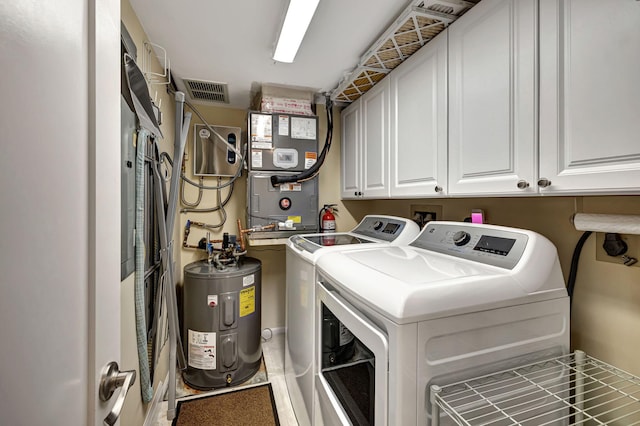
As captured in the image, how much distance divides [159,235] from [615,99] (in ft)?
6.72

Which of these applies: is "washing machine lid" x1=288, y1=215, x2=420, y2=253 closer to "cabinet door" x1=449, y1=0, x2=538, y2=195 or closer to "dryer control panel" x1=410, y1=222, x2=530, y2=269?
"dryer control panel" x1=410, y1=222, x2=530, y2=269

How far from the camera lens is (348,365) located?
43.3 inches

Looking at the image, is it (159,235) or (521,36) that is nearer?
(521,36)

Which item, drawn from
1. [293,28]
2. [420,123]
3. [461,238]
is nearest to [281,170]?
[293,28]

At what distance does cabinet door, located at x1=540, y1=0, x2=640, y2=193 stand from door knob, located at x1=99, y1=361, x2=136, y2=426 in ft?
4.32

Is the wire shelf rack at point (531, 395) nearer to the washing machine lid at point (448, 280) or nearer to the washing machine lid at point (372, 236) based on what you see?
the washing machine lid at point (448, 280)

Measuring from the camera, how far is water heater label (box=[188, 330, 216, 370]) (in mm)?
1961

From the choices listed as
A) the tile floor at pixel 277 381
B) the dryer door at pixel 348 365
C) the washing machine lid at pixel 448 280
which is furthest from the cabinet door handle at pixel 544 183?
the tile floor at pixel 277 381

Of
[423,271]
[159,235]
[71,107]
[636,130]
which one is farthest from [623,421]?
[159,235]

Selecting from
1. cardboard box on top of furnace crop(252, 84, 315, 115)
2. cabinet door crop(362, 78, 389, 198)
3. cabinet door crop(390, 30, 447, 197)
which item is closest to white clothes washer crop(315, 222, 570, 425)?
cabinet door crop(390, 30, 447, 197)

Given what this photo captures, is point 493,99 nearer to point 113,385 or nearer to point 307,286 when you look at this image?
point 307,286

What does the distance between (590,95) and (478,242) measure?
0.60m

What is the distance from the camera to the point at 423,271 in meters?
0.95

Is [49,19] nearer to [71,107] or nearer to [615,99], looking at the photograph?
[71,107]
